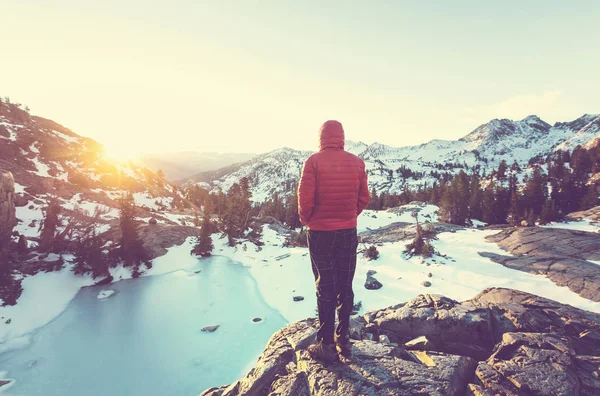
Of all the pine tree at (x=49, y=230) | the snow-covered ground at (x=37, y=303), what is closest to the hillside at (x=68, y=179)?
the pine tree at (x=49, y=230)

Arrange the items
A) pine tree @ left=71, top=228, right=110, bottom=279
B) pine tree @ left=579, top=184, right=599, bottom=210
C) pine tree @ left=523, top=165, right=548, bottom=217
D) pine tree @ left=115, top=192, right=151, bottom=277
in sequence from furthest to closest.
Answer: pine tree @ left=523, top=165, right=548, bottom=217
pine tree @ left=579, top=184, right=599, bottom=210
pine tree @ left=115, top=192, right=151, bottom=277
pine tree @ left=71, top=228, right=110, bottom=279

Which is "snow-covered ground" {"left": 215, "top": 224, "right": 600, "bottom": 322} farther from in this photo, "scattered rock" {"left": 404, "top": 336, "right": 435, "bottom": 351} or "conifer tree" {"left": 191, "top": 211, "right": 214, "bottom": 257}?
"scattered rock" {"left": 404, "top": 336, "right": 435, "bottom": 351}

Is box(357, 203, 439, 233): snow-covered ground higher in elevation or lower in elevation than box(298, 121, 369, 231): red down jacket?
lower

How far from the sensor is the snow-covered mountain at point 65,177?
29.2m

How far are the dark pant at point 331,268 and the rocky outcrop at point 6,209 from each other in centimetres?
2762

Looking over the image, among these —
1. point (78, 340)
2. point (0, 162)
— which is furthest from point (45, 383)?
point (0, 162)

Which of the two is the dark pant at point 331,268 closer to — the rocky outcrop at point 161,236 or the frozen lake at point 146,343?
the frozen lake at point 146,343

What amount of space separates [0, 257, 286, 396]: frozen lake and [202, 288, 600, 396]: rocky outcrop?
18.6 ft

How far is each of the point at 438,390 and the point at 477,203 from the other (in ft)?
216

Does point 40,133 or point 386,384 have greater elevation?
point 40,133

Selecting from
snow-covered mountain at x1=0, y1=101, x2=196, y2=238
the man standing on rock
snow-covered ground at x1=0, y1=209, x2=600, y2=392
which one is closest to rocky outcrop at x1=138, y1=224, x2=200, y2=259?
snow-covered ground at x1=0, y1=209, x2=600, y2=392

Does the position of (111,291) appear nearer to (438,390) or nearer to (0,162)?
(438,390)

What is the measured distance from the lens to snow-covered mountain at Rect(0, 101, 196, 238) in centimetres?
2919

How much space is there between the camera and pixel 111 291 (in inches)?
790
